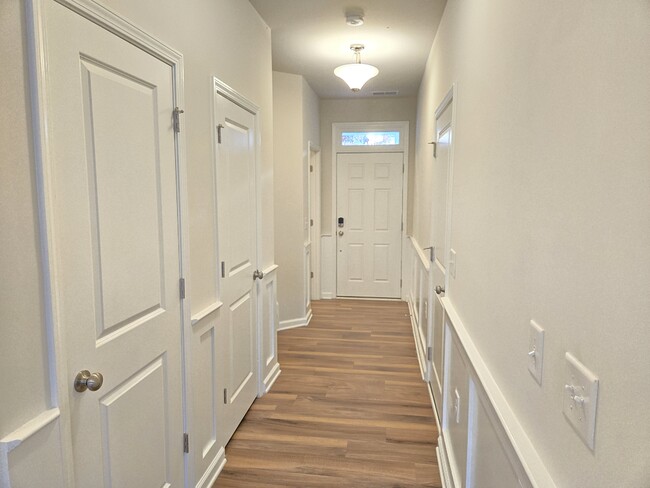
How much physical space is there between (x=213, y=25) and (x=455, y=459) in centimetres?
250

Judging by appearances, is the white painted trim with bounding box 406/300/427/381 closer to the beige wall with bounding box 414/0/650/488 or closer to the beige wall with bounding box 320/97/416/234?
the beige wall with bounding box 320/97/416/234

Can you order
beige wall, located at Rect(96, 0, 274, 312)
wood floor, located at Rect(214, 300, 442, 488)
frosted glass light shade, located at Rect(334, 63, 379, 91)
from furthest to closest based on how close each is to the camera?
frosted glass light shade, located at Rect(334, 63, 379, 91), wood floor, located at Rect(214, 300, 442, 488), beige wall, located at Rect(96, 0, 274, 312)

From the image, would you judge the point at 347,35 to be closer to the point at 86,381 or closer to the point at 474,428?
the point at 474,428

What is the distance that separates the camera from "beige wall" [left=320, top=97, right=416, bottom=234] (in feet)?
18.7

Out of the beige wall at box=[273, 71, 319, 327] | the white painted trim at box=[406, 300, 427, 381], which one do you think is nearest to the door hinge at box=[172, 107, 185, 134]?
the white painted trim at box=[406, 300, 427, 381]

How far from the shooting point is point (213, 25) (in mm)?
2184

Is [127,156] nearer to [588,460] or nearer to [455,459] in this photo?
[588,460]

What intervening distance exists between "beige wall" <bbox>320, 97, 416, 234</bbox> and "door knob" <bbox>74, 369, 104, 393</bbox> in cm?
482

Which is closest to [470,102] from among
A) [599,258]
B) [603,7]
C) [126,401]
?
[603,7]

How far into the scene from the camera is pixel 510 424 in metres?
1.15

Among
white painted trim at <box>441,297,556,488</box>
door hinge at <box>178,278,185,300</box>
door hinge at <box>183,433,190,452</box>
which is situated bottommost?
door hinge at <box>183,433,190,452</box>

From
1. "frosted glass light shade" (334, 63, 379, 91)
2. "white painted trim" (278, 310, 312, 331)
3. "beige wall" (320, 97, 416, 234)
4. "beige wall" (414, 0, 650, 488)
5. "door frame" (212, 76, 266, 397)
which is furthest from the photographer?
"beige wall" (320, 97, 416, 234)

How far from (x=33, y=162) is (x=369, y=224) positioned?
508 cm

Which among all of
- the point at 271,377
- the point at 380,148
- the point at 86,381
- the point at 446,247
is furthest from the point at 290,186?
the point at 86,381
